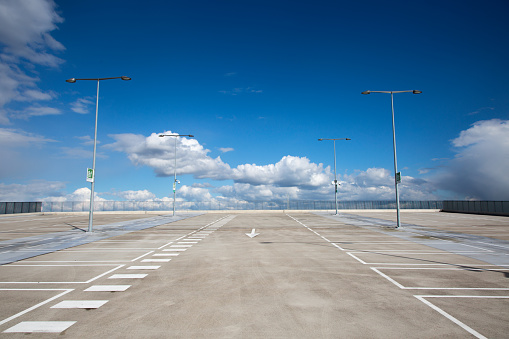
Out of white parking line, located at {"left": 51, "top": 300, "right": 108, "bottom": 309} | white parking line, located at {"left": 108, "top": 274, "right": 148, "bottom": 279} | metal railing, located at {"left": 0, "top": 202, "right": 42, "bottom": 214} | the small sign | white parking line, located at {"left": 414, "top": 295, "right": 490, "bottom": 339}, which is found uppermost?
the small sign

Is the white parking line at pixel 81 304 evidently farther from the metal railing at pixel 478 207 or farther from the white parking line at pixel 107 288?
the metal railing at pixel 478 207

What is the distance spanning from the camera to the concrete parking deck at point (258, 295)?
16.8 ft

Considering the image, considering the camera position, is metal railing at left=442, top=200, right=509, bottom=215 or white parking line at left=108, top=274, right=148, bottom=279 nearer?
white parking line at left=108, top=274, right=148, bottom=279

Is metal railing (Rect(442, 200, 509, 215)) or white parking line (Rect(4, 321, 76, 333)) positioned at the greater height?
metal railing (Rect(442, 200, 509, 215))

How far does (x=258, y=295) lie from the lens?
6.93 metres

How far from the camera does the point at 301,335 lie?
4.81 meters

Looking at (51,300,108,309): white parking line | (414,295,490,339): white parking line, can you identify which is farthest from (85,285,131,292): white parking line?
(414,295,490,339): white parking line

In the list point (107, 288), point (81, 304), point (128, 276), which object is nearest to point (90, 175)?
point (128, 276)

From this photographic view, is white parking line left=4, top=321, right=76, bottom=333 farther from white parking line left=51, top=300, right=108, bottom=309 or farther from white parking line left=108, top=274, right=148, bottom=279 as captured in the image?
white parking line left=108, top=274, right=148, bottom=279

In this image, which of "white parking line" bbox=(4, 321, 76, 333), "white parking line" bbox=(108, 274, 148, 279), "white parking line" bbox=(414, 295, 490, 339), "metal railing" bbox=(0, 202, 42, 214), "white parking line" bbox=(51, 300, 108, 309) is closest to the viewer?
"white parking line" bbox=(414, 295, 490, 339)

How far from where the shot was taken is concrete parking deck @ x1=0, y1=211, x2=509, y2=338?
5121 millimetres

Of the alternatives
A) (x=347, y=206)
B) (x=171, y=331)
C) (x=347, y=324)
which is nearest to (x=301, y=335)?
(x=347, y=324)

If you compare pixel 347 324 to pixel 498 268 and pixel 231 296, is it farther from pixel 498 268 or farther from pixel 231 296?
pixel 498 268

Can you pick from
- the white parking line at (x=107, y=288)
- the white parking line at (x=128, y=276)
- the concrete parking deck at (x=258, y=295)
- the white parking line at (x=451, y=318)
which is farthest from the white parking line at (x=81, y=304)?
the white parking line at (x=451, y=318)
